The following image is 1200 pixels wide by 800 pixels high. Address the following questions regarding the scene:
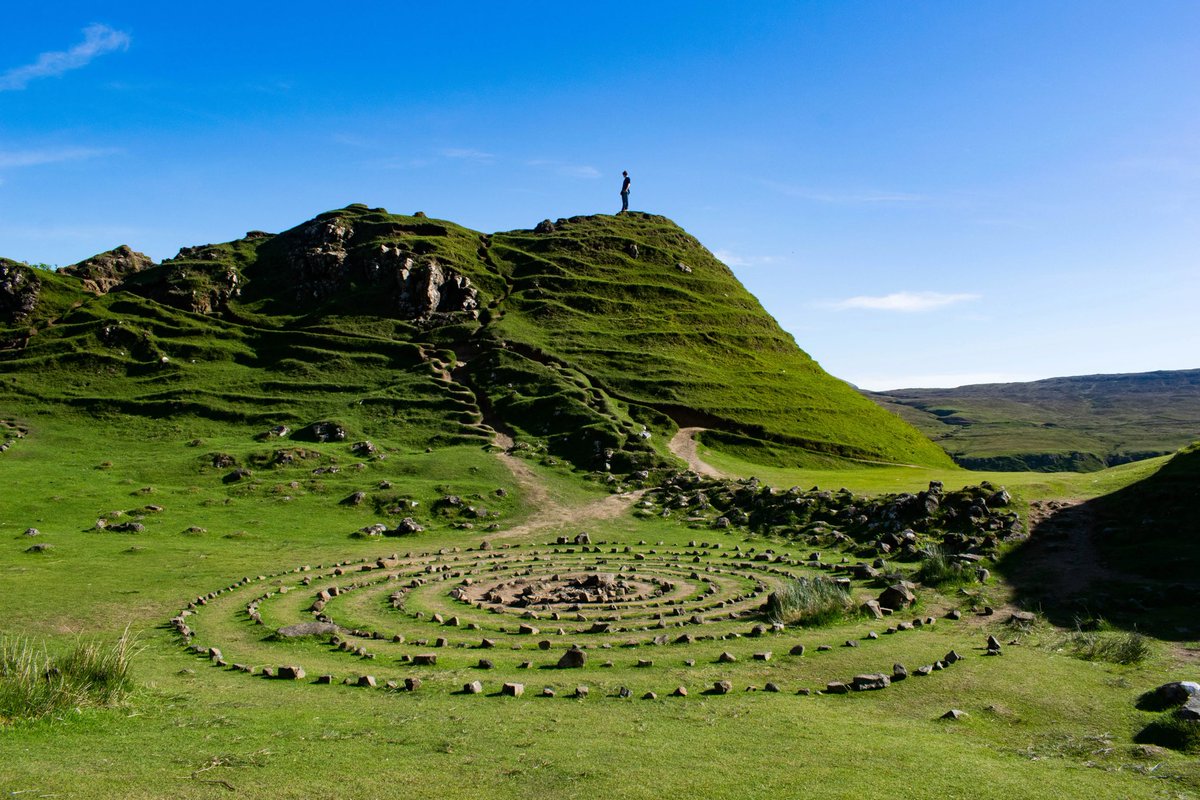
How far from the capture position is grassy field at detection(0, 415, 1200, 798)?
12.3 meters

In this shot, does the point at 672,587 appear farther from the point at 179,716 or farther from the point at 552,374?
the point at 552,374

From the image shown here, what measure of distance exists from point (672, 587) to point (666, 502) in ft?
79.2

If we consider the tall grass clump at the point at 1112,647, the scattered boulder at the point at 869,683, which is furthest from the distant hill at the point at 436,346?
the scattered boulder at the point at 869,683

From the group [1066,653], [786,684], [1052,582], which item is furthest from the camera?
[1052,582]

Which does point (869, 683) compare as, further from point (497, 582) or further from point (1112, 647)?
point (497, 582)

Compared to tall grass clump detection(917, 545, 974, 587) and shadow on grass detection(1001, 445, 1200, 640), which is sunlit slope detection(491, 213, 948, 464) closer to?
shadow on grass detection(1001, 445, 1200, 640)

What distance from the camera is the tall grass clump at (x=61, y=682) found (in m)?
14.9

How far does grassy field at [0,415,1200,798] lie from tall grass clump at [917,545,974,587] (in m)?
2.15

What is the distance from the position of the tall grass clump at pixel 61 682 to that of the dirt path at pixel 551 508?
102 feet

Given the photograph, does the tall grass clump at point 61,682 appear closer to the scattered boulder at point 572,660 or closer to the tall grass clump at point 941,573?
the scattered boulder at point 572,660

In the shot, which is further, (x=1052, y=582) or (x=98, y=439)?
(x=98, y=439)

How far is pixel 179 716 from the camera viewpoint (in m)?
15.8

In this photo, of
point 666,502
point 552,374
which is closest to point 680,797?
point 666,502

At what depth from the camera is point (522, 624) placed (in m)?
25.9
